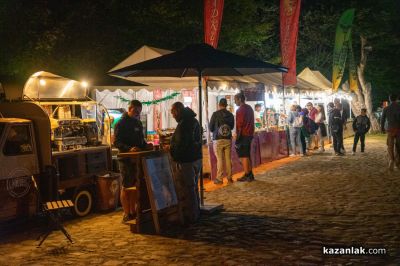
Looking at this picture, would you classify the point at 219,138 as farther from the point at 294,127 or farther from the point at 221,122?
the point at 294,127

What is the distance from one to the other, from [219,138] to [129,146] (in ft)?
12.4

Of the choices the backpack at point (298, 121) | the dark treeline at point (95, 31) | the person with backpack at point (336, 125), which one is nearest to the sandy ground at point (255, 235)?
the dark treeline at point (95, 31)

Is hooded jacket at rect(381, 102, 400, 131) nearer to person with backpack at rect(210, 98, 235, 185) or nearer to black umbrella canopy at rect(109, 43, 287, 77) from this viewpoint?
person with backpack at rect(210, 98, 235, 185)

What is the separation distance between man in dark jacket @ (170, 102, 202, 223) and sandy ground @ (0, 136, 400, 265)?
39 cm

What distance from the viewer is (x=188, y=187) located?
789cm

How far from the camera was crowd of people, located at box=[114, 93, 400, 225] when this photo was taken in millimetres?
7816

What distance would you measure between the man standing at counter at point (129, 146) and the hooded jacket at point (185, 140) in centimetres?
78

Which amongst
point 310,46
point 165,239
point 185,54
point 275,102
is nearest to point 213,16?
point 185,54

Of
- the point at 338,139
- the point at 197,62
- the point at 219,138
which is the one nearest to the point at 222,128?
the point at 219,138

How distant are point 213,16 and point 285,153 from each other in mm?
7298

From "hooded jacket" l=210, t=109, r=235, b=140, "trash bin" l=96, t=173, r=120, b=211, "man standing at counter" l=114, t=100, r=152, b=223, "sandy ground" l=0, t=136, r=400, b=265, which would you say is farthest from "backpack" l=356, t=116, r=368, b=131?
"trash bin" l=96, t=173, r=120, b=211

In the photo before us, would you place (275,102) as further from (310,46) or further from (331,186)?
(310,46)

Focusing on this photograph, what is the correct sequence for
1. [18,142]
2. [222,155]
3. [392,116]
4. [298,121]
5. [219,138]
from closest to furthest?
[18,142] → [219,138] → [222,155] → [392,116] → [298,121]

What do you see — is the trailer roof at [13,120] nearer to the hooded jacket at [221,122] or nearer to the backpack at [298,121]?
the hooded jacket at [221,122]
